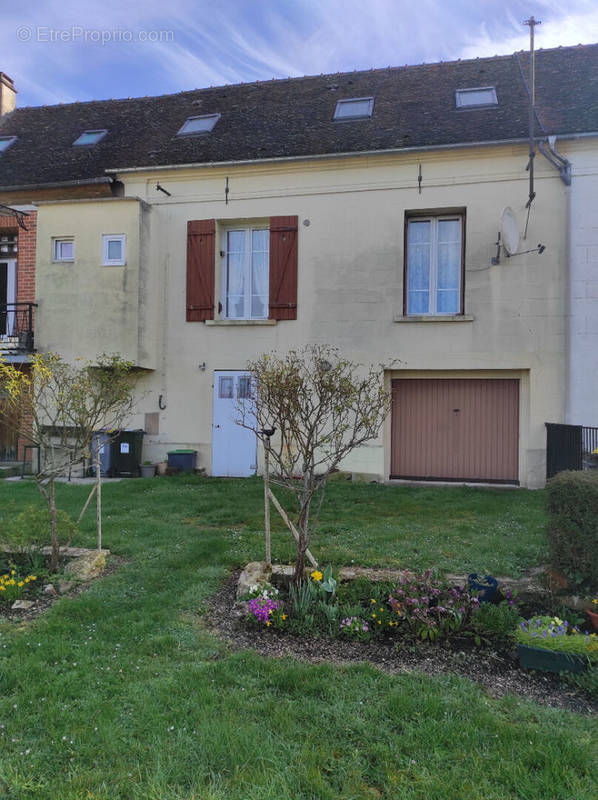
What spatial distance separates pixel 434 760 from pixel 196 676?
4.14 feet

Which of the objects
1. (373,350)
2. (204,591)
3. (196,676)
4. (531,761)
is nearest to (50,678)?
(196,676)

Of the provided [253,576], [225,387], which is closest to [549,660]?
[253,576]

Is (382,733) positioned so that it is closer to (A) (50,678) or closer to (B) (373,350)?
(A) (50,678)

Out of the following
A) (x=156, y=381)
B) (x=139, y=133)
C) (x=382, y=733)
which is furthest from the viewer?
(x=139, y=133)

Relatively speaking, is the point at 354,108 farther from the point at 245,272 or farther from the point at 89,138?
the point at 89,138

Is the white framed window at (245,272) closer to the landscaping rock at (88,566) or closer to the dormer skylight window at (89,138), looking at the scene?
the dormer skylight window at (89,138)

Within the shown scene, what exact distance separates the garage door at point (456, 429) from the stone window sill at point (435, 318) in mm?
1122

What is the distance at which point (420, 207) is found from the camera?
32.7 feet

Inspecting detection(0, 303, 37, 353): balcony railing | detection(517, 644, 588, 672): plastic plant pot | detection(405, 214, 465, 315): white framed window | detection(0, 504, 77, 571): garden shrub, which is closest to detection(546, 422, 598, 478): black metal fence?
detection(405, 214, 465, 315): white framed window

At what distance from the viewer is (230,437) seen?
10.7m

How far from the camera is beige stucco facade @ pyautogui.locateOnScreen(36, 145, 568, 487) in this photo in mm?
9469

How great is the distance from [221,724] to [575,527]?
8.58ft

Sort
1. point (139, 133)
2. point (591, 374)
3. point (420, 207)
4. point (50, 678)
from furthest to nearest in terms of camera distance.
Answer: point (139, 133), point (420, 207), point (591, 374), point (50, 678)

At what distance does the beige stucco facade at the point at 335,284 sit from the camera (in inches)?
373
